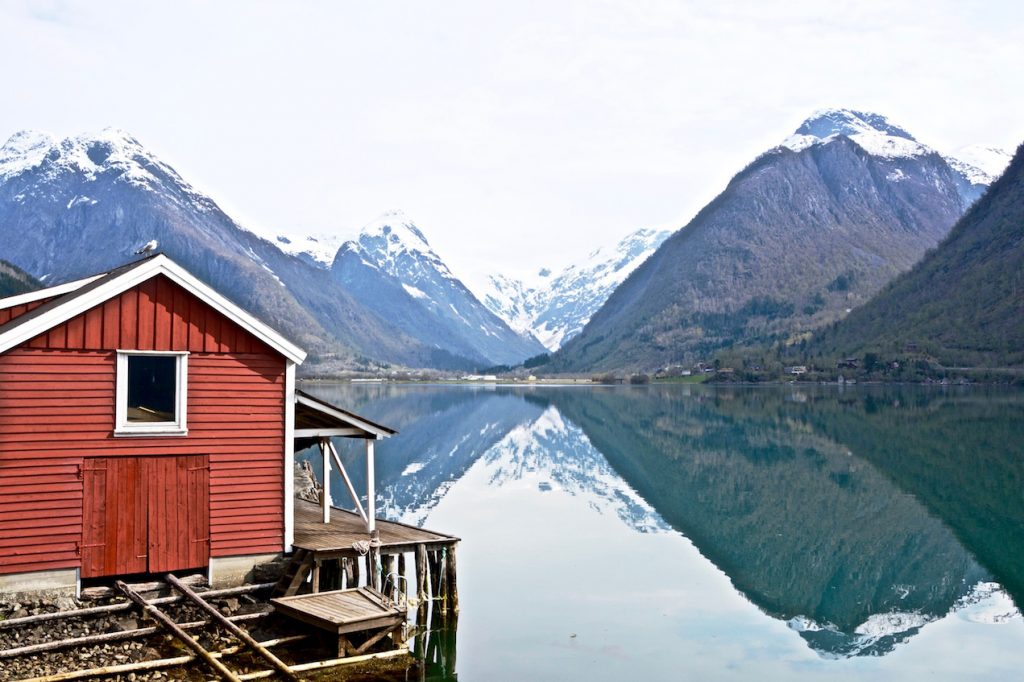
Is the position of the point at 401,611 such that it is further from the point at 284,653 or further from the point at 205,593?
the point at 205,593

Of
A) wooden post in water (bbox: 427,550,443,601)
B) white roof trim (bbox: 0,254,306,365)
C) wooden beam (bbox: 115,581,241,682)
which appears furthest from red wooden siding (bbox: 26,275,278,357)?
wooden post in water (bbox: 427,550,443,601)

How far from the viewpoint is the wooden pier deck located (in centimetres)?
2150

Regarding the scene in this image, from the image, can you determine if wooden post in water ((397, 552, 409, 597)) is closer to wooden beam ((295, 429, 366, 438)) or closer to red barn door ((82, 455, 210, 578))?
wooden beam ((295, 429, 366, 438))

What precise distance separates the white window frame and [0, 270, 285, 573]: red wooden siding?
0.12 meters

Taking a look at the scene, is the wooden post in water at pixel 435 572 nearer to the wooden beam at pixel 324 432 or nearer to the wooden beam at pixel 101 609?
the wooden beam at pixel 324 432

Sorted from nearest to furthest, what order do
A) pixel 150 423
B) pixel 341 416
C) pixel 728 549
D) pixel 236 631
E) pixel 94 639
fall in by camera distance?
pixel 94 639
pixel 236 631
pixel 150 423
pixel 341 416
pixel 728 549

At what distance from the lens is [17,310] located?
21875mm

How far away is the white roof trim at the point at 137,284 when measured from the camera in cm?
1897

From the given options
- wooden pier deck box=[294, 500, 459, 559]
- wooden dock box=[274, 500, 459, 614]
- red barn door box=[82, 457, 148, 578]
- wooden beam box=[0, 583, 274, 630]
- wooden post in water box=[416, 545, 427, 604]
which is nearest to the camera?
wooden beam box=[0, 583, 274, 630]

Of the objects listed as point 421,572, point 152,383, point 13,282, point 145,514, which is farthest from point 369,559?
point 13,282

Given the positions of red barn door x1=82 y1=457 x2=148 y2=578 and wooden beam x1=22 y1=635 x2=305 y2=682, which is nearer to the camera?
wooden beam x1=22 y1=635 x2=305 y2=682

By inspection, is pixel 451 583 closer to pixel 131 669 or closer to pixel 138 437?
pixel 138 437

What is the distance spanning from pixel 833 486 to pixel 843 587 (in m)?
22.6

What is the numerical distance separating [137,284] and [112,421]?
2.67 metres
